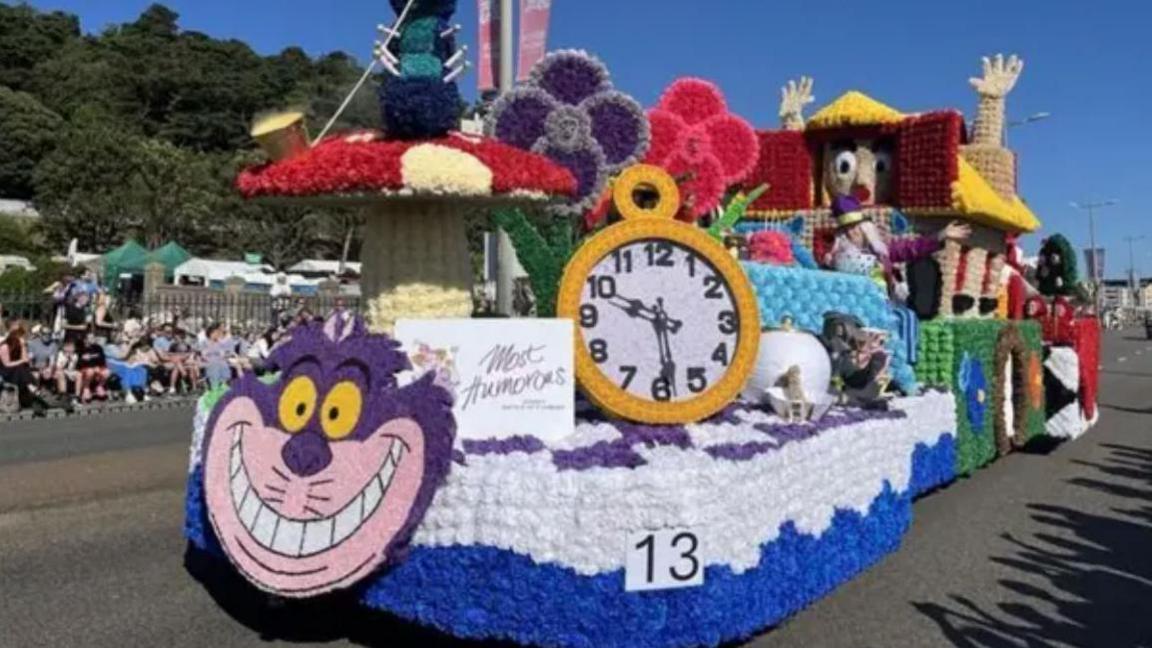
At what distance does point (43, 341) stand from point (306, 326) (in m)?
11.7

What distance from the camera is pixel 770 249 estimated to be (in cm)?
707

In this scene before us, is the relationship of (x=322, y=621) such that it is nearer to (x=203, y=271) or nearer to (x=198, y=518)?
(x=198, y=518)

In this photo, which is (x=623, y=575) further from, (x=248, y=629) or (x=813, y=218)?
(x=813, y=218)

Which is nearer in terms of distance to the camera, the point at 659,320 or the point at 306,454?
the point at 306,454

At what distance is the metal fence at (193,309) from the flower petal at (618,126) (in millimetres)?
11820

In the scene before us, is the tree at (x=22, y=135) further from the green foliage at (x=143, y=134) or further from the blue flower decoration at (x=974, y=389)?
the blue flower decoration at (x=974, y=389)

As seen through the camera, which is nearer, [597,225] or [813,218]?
[597,225]

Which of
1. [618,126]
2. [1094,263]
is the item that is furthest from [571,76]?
[1094,263]

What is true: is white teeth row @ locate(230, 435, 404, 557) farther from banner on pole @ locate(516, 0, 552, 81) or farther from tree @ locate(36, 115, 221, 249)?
tree @ locate(36, 115, 221, 249)

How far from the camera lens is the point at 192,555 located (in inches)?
231

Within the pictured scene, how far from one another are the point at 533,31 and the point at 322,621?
7697 millimetres

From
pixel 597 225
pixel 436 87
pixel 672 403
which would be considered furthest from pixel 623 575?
pixel 597 225

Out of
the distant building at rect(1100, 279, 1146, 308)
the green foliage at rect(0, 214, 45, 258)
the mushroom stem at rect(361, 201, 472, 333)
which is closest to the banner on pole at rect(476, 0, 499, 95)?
the mushroom stem at rect(361, 201, 472, 333)

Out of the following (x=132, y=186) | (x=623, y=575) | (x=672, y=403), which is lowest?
(x=623, y=575)
